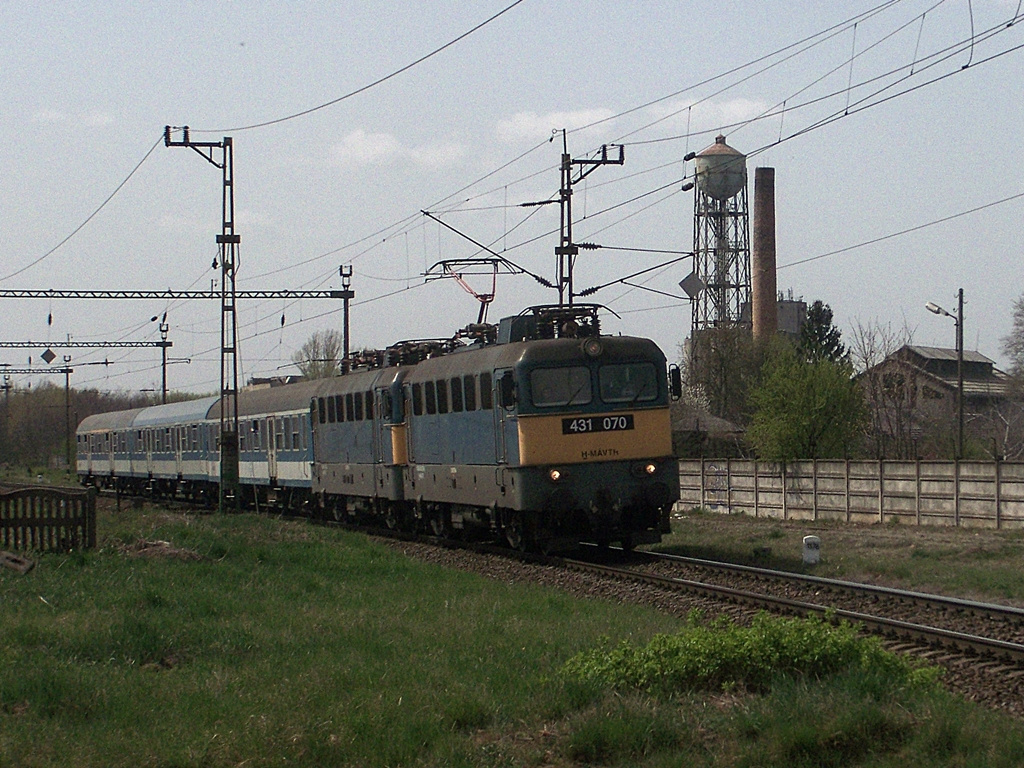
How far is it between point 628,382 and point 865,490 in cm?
1199

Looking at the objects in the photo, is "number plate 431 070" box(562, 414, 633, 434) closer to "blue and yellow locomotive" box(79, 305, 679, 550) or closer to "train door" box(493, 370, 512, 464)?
"blue and yellow locomotive" box(79, 305, 679, 550)

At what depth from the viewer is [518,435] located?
18.2m

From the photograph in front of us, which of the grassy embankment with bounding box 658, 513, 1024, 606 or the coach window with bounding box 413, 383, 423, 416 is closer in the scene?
the grassy embankment with bounding box 658, 513, 1024, 606

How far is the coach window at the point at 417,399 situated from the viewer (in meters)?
22.8

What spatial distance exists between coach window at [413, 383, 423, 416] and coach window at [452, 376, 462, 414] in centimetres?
185

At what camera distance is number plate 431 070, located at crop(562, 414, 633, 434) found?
60.2 ft

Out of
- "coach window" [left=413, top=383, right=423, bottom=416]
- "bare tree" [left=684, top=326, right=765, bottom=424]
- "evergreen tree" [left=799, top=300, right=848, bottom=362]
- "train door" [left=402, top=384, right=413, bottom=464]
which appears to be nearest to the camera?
"coach window" [left=413, top=383, right=423, bottom=416]

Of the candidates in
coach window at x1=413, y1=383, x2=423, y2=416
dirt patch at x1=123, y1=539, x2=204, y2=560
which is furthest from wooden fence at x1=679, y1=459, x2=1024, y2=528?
dirt patch at x1=123, y1=539, x2=204, y2=560

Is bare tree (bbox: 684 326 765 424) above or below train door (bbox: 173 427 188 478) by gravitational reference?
above

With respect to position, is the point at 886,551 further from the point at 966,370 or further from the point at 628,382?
the point at 966,370

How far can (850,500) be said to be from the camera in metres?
29.1

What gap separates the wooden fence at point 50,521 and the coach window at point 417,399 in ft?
23.1

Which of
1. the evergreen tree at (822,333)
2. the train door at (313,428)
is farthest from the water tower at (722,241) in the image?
the train door at (313,428)

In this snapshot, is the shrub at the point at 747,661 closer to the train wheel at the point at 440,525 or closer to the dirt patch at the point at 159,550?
the dirt patch at the point at 159,550
